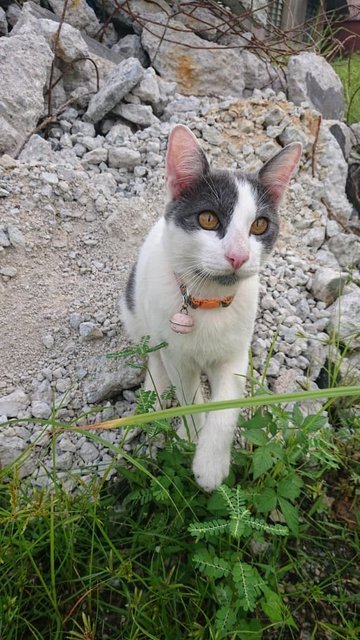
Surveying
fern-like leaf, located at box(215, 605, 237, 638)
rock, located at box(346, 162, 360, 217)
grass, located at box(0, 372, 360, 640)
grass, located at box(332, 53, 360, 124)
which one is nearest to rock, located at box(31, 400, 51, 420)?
grass, located at box(0, 372, 360, 640)

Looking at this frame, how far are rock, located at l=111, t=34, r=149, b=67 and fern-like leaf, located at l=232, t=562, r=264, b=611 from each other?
11.0 feet

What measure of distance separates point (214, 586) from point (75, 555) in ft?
1.24

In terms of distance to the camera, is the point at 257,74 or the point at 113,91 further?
the point at 257,74

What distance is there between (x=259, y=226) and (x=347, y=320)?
0.90m

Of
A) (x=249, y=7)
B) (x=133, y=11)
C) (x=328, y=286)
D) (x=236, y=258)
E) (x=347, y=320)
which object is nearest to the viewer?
(x=236, y=258)

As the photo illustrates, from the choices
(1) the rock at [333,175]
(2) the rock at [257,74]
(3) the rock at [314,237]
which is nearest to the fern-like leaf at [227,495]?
(3) the rock at [314,237]

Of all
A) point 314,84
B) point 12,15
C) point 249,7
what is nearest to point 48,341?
point 12,15

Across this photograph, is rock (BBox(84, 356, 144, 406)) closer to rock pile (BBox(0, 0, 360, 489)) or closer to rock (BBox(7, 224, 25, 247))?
rock pile (BBox(0, 0, 360, 489))

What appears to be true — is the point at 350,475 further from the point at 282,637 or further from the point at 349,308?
the point at 349,308

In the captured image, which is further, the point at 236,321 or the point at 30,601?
the point at 236,321

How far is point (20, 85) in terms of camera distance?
273 centimetres

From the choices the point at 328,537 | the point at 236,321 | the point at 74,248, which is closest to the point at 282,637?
the point at 328,537

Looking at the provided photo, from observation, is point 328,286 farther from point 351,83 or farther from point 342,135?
point 351,83

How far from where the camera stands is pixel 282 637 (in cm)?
134
